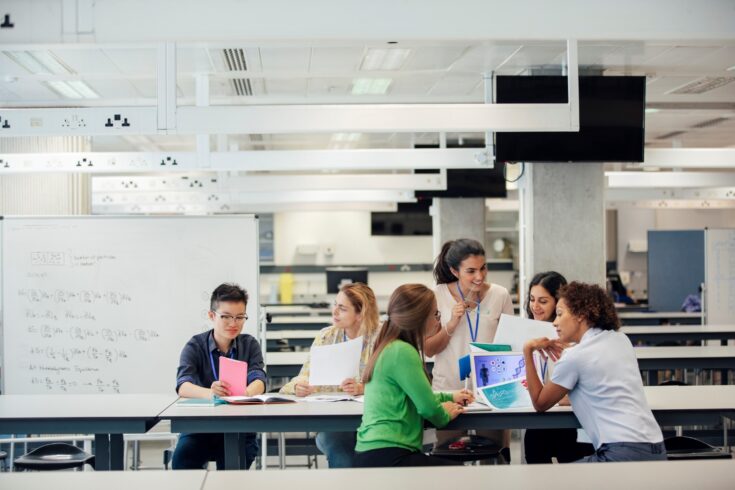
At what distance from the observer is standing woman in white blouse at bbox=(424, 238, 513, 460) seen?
442 centimetres

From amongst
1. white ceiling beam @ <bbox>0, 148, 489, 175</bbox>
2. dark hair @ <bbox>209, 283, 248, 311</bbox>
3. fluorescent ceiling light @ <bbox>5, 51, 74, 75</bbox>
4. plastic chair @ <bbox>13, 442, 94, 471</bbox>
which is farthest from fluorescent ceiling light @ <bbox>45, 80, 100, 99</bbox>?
plastic chair @ <bbox>13, 442, 94, 471</bbox>

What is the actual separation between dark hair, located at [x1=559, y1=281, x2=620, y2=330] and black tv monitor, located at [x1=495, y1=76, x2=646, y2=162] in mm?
3353

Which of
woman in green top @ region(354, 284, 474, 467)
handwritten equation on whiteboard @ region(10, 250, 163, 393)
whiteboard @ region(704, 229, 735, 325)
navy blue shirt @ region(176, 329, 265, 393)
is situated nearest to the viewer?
woman in green top @ region(354, 284, 474, 467)

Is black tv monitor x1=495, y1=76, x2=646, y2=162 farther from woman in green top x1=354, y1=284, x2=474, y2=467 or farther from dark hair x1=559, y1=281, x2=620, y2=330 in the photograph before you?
woman in green top x1=354, y1=284, x2=474, y2=467

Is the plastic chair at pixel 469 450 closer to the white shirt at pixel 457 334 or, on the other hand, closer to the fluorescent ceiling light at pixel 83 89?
the white shirt at pixel 457 334

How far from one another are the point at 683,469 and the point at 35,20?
12.5ft

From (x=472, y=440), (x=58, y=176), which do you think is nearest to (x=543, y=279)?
(x=472, y=440)

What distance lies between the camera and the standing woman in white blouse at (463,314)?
4418 millimetres

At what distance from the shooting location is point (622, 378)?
3451 mm

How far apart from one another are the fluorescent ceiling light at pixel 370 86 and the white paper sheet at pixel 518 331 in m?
4.63

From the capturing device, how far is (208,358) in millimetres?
4473

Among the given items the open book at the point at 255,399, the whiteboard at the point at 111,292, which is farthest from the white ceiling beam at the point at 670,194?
the open book at the point at 255,399

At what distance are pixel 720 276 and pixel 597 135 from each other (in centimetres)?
468

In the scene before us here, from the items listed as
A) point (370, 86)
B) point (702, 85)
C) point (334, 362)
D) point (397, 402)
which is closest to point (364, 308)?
point (334, 362)
